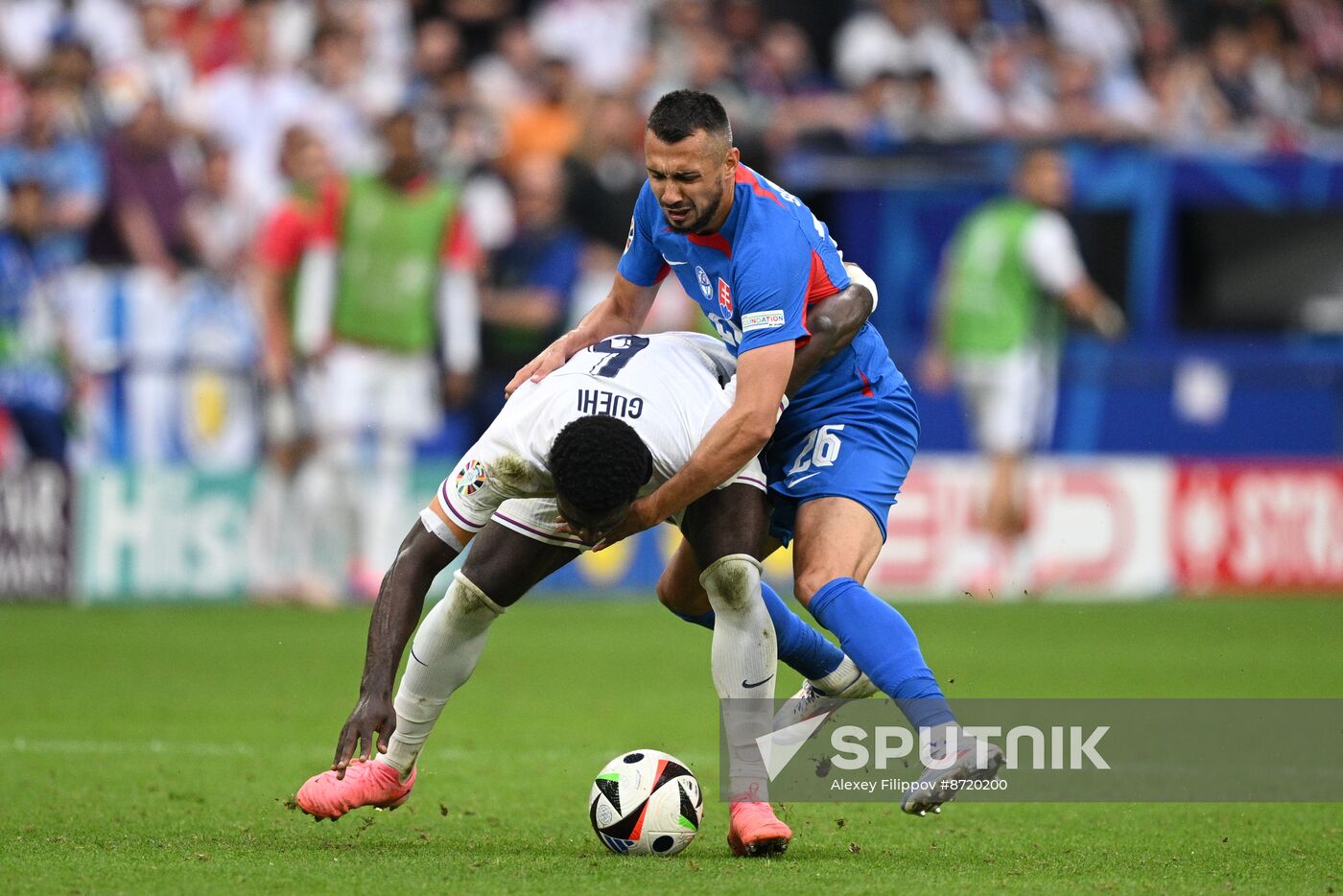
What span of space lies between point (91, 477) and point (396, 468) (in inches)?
78.5

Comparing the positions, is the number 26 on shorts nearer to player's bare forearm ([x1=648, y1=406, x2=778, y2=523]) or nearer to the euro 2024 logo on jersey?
player's bare forearm ([x1=648, y1=406, x2=778, y2=523])

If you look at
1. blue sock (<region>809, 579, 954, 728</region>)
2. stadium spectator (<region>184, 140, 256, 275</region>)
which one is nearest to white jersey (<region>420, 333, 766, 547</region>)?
blue sock (<region>809, 579, 954, 728</region>)

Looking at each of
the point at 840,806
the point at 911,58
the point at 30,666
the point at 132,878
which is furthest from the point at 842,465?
the point at 911,58

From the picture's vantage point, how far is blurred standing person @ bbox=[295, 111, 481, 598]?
13086 millimetres

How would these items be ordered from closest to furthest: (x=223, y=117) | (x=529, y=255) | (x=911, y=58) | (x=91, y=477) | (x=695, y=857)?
(x=695, y=857), (x=91, y=477), (x=529, y=255), (x=223, y=117), (x=911, y=58)

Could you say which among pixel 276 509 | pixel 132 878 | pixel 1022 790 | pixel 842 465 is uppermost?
pixel 842 465

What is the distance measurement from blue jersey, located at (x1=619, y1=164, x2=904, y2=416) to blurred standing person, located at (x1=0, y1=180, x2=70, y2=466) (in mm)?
7694

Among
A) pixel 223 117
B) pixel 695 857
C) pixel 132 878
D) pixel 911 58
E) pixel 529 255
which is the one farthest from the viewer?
pixel 911 58

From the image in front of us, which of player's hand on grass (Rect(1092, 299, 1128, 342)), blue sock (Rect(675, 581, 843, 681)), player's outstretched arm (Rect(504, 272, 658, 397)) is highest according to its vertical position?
player's outstretched arm (Rect(504, 272, 658, 397))

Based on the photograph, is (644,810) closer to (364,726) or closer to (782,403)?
(364,726)

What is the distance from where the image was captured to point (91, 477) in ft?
42.4

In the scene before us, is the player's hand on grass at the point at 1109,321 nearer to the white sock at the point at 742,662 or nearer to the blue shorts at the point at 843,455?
the blue shorts at the point at 843,455

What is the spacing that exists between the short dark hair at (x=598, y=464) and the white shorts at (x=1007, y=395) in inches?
353

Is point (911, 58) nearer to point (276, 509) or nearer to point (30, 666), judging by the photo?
point (276, 509)
